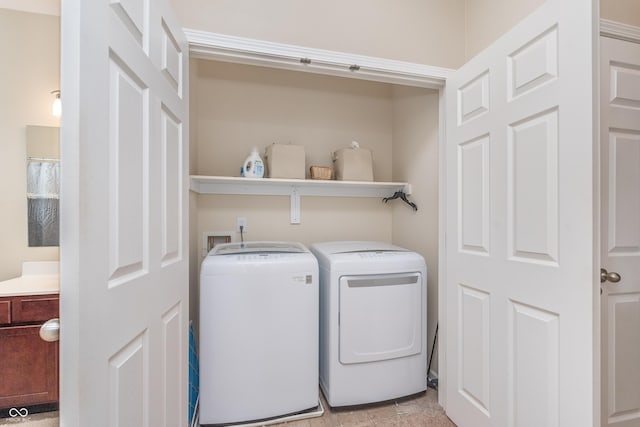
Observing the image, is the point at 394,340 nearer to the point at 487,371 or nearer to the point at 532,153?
the point at 487,371

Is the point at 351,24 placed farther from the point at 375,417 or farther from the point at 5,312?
the point at 5,312

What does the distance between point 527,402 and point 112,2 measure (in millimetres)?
1872

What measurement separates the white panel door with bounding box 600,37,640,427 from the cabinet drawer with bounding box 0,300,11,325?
3.00 metres

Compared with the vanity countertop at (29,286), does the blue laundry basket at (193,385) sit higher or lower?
lower

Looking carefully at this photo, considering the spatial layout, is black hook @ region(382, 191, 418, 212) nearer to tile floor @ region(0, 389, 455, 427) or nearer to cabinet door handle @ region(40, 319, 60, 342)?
tile floor @ region(0, 389, 455, 427)

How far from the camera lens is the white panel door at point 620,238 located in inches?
47.4

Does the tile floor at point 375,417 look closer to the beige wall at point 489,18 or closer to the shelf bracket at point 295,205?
the shelf bracket at point 295,205

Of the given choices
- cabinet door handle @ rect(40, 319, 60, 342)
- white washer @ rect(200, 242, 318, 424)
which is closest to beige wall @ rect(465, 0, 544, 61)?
white washer @ rect(200, 242, 318, 424)

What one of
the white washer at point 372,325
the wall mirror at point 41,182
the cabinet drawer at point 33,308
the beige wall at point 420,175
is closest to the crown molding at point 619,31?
the beige wall at point 420,175

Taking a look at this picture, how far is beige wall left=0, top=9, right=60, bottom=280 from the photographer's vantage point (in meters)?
1.67

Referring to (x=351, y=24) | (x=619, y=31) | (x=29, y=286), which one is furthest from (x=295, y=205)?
(x=619, y=31)

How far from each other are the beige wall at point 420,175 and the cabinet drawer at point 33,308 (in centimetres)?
237

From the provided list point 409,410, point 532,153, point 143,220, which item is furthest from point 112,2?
point 409,410

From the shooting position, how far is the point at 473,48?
1.75m
